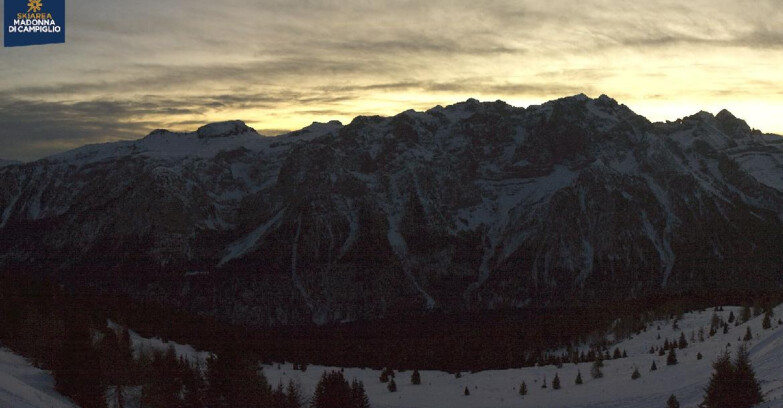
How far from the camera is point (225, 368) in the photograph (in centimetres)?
10000

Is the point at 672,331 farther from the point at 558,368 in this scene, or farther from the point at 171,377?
the point at 171,377

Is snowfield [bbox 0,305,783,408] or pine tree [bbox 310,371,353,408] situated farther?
pine tree [bbox 310,371,353,408]

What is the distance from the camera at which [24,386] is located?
78.7 metres

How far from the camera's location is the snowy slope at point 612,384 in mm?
80062

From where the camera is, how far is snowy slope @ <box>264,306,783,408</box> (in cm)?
8006

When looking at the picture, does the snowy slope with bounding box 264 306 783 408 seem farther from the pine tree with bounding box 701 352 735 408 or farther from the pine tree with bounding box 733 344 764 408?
the pine tree with bounding box 701 352 735 408

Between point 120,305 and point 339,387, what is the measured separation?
11573 centimetres

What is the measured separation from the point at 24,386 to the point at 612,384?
67.7 m

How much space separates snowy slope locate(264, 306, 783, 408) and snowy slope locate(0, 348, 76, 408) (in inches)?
2005

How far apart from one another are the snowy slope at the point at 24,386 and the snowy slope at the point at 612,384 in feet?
167

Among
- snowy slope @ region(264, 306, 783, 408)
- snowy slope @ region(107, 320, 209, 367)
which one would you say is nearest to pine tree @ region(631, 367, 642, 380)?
snowy slope @ region(264, 306, 783, 408)

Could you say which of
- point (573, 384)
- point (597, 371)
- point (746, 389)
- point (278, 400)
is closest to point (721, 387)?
point (746, 389)

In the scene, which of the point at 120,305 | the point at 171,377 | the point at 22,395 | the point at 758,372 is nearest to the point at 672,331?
the point at 758,372

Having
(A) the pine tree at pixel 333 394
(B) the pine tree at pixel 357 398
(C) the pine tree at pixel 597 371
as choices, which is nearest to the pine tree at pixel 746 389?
(C) the pine tree at pixel 597 371
